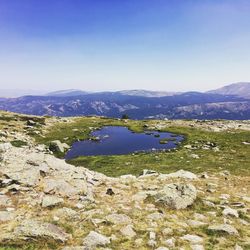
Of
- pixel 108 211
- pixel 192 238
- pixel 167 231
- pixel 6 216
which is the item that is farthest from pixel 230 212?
pixel 6 216

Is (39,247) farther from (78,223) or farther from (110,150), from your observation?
(110,150)

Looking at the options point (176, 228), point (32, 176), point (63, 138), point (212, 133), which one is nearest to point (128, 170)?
point (32, 176)

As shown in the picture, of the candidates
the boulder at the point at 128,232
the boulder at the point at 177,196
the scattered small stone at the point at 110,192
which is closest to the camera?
the boulder at the point at 128,232

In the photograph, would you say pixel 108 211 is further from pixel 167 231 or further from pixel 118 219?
pixel 167 231

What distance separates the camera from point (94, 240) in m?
13.6

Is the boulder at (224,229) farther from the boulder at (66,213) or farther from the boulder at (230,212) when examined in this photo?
the boulder at (66,213)

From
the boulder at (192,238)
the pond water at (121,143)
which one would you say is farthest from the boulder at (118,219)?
the pond water at (121,143)

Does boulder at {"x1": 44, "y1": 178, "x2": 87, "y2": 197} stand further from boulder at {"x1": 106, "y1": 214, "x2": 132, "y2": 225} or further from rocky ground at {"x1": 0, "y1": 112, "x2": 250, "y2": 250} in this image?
boulder at {"x1": 106, "y1": 214, "x2": 132, "y2": 225}

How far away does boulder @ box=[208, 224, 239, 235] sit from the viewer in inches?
590

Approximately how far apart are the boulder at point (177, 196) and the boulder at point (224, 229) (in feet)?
9.92

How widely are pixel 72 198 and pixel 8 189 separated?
171 inches

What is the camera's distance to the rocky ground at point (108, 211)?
538 inches

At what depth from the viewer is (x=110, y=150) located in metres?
65.2

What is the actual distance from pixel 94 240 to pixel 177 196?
729cm
